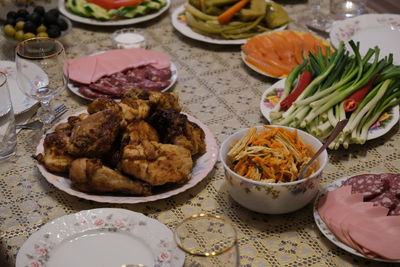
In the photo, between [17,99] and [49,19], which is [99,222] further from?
[49,19]

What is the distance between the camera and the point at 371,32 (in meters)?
2.30

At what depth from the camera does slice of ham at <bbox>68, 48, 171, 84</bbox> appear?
6.61 feet

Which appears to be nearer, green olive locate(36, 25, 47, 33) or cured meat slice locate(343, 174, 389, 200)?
cured meat slice locate(343, 174, 389, 200)

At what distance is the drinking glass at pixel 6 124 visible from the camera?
156 centimetres

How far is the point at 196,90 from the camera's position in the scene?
81.4 inches

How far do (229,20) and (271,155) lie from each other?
1097mm

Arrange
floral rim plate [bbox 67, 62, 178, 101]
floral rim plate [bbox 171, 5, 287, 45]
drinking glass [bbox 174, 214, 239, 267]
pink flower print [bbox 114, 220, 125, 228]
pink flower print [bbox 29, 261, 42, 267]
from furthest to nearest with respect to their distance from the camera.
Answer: floral rim plate [bbox 171, 5, 287, 45] → floral rim plate [bbox 67, 62, 178, 101] → pink flower print [bbox 114, 220, 125, 228] → pink flower print [bbox 29, 261, 42, 267] → drinking glass [bbox 174, 214, 239, 267]

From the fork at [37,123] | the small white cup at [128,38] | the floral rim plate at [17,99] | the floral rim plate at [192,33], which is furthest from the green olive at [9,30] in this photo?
the floral rim plate at [192,33]

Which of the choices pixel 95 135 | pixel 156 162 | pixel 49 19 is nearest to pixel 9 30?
pixel 49 19

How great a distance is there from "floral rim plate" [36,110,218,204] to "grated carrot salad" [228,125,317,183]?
11 centimetres

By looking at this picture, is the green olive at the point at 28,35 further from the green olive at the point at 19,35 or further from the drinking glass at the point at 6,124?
the drinking glass at the point at 6,124

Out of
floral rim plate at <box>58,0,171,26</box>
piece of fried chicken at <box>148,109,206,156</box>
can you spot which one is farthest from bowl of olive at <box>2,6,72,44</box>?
piece of fried chicken at <box>148,109,206,156</box>

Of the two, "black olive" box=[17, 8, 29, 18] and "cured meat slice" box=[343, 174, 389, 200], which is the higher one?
"cured meat slice" box=[343, 174, 389, 200]

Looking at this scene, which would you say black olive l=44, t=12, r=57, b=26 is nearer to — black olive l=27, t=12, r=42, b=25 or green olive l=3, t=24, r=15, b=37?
black olive l=27, t=12, r=42, b=25
